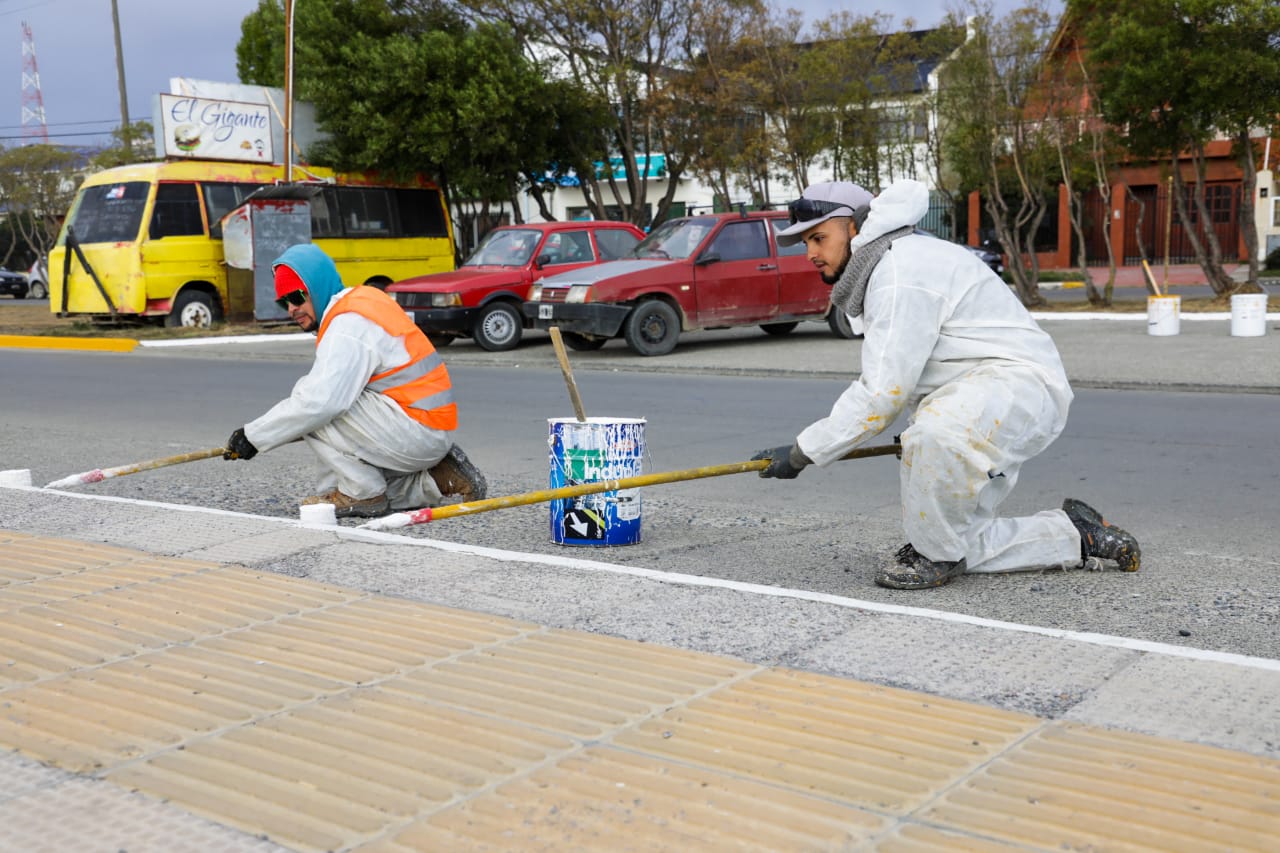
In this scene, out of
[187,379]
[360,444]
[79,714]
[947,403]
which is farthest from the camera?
[187,379]

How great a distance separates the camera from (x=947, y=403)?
202 inches

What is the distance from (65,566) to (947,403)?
3.55m

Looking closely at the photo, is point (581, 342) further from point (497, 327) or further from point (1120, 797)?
point (1120, 797)

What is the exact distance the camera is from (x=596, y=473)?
6082mm

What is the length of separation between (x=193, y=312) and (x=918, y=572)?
20.2 metres

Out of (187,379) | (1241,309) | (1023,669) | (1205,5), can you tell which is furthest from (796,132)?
(1023,669)

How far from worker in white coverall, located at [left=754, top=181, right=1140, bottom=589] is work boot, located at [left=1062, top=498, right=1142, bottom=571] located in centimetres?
7

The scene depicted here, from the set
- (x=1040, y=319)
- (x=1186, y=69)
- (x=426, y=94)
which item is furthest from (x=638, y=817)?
(x=426, y=94)

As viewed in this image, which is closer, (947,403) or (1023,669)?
Result: (1023,669)

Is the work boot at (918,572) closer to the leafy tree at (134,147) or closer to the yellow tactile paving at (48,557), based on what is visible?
the yellow tactile paving at (48,557)

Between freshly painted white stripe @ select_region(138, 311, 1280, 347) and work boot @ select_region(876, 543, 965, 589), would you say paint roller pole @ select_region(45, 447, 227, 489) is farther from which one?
freshly painted white stripe @ select_region(138, 311, 1280, 347)

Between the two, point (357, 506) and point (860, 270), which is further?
point (357, 506)

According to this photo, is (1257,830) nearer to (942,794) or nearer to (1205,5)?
(942,794)

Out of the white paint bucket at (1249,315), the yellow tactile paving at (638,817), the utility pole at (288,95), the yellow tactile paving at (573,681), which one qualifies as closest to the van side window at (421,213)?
the utility pole at (288,95)
